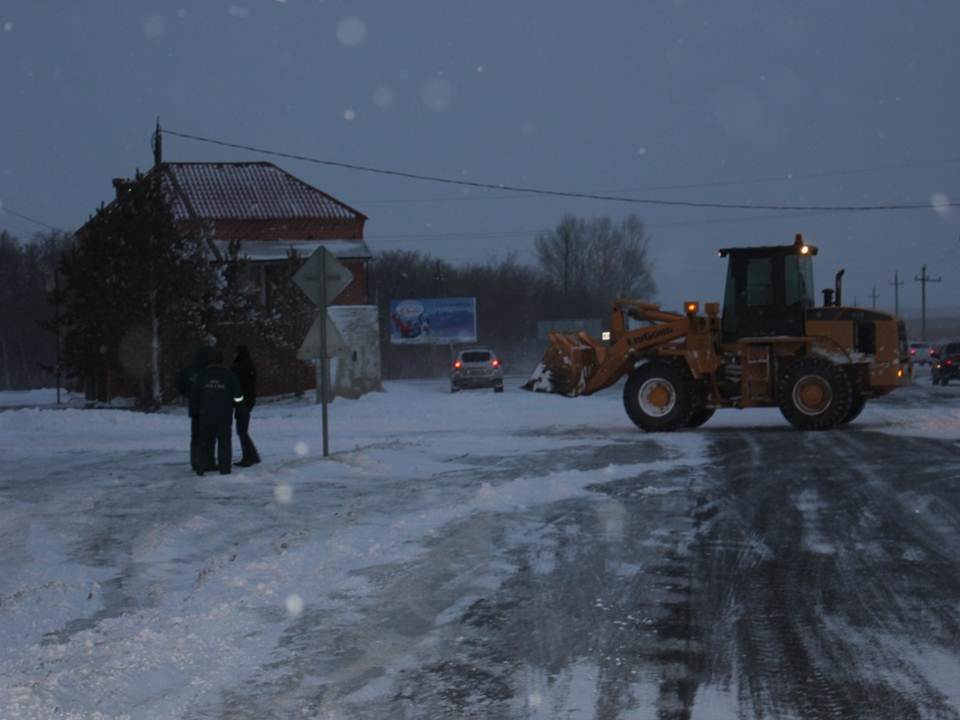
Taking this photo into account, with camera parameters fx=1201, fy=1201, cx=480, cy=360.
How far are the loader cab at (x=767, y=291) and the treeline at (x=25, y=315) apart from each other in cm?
6404

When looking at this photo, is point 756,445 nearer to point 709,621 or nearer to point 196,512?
point 196,512

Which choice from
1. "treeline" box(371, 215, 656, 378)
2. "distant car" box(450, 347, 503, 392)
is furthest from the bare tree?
"distant car" box(450, 347, 503, 392)

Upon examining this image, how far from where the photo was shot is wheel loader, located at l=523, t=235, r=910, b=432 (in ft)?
68.1

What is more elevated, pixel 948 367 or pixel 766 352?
pixel 766 352

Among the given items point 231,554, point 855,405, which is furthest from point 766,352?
point 231,554

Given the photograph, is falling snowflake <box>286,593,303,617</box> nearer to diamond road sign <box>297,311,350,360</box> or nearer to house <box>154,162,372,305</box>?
diamond road sign <box>297,311,350,360</box>

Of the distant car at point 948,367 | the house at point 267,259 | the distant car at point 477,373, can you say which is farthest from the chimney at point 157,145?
the distant car at point 948,367

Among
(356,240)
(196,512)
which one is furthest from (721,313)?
(356,240)

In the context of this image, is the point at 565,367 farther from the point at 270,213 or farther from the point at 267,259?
the point at 270,213

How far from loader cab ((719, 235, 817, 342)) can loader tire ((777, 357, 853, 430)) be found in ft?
2.82

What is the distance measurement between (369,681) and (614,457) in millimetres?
10843

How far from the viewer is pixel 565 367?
22562 mm

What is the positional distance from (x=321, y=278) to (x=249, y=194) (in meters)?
33.2

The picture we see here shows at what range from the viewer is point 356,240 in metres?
46.8
